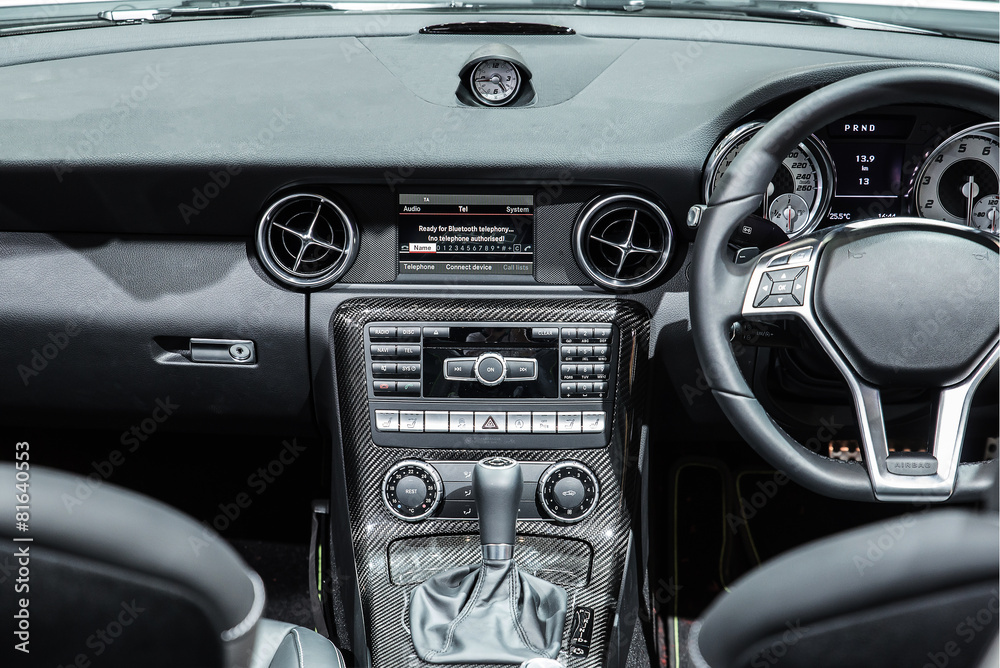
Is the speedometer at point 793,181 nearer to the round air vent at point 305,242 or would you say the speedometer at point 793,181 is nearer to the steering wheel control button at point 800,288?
the steering wheel control button at point 800,288

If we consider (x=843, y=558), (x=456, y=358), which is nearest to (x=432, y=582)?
(x=456, y=358)

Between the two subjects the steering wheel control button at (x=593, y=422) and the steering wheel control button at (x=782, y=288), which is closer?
the steering wheel control button at (x=782, y=288)

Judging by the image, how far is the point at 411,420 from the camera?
1.77 m

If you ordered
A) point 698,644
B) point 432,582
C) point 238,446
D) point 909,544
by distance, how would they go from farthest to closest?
point 238,446
point 432,582
point 698,644
point 909,544

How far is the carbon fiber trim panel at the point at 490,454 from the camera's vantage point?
1758mm

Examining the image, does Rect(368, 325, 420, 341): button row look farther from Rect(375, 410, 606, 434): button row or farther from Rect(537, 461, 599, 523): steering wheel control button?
Rect(537, 461, 599, 523): steering wheel control button

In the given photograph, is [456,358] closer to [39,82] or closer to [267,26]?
[267,26]

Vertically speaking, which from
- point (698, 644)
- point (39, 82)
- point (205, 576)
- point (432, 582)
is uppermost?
point (39, 82)

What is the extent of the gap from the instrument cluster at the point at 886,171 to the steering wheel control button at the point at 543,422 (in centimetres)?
54

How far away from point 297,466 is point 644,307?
119 cm

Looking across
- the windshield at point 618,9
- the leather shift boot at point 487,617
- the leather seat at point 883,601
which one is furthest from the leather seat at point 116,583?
the windshield at point 618,9

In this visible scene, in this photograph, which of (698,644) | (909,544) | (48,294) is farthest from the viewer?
(48,294)

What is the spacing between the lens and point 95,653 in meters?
0.88

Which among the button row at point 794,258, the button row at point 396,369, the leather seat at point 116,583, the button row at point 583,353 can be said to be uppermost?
the button row at point 794,258
